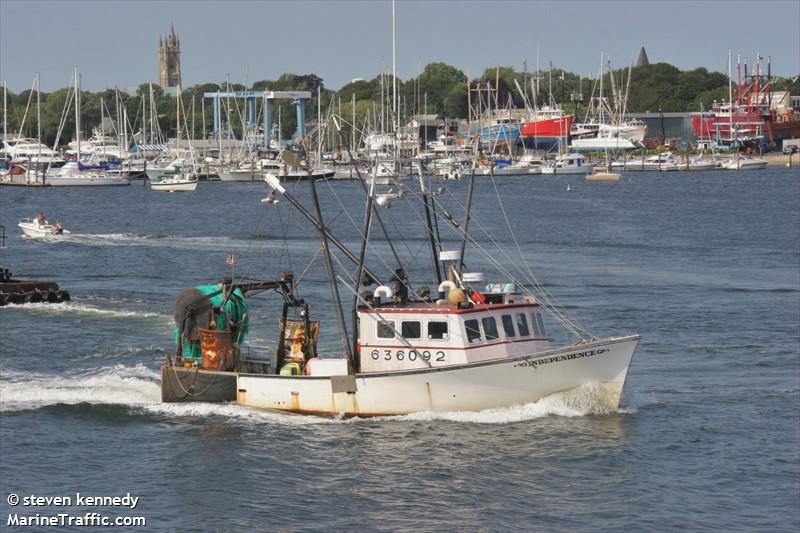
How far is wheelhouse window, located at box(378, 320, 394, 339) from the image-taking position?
125 feet

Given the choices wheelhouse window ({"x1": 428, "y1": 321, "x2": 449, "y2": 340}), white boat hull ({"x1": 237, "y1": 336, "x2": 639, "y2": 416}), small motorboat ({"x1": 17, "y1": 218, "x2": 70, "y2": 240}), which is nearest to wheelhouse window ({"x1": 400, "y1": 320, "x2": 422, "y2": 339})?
wheelhouse window ({"x1": 428, "y1": 321, "x2": 449, "y2": 340})

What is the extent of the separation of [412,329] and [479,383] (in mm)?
2421

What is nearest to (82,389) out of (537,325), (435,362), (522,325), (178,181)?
(435,362)

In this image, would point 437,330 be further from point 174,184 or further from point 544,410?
point 174,184

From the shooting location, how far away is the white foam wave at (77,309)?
5834cm

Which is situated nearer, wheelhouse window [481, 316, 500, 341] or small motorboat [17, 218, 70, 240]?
wheelhouse window [481, 316, 500, 341]

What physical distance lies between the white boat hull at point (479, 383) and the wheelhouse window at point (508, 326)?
1.02 meters

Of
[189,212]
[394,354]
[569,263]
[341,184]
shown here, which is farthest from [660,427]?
[341,184]

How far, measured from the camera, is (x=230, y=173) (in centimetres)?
19362

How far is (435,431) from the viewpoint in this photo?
37.2 metres

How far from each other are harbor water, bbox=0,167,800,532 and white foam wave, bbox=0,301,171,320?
0.49 feet

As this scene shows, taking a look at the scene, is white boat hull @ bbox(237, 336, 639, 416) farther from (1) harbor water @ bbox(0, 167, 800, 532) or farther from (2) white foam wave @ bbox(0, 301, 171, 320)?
(2) white foam wave @ bbox(0, 301, 171, 320)

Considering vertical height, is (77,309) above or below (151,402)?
above

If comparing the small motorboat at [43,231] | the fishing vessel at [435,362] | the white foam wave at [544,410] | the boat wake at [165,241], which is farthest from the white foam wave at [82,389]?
the small motorboat at [43,231]
